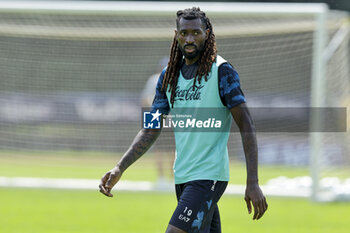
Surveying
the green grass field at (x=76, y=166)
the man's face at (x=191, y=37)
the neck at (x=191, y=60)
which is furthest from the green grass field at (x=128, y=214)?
the man's face at (x=191, y=37)

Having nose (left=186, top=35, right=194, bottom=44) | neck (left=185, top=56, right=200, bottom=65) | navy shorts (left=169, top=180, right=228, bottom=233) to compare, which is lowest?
navy shorts (left=169, top=180, right=228, bottom=233)

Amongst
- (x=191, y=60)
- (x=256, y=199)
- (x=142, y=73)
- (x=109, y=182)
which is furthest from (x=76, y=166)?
(x=256, y=199)

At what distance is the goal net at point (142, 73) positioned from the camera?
32.6 ft

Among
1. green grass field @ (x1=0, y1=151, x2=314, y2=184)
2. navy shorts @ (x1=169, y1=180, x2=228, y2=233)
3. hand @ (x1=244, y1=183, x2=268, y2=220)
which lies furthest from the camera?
green grass field @ (x1=0, y1=151, x2=314, y2=184)

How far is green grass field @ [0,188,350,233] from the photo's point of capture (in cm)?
725

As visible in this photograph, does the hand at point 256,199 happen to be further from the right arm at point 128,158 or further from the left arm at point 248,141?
the right arm at point 128,158

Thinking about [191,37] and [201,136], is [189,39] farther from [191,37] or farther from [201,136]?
[201,136]

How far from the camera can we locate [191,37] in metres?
4.02

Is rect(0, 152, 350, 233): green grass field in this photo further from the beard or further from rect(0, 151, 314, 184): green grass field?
the beard

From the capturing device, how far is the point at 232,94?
3.81m

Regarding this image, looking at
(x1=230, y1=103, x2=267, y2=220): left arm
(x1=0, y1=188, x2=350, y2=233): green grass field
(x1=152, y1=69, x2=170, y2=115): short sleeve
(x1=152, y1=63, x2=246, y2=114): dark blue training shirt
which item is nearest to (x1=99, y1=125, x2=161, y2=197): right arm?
(x1=152, y1=69, x2=170, y2=115): short sleeve

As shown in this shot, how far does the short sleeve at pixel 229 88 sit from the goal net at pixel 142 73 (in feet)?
19.1

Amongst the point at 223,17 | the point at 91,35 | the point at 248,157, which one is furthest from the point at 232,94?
the point at 91,35

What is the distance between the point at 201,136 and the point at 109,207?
204 inches
